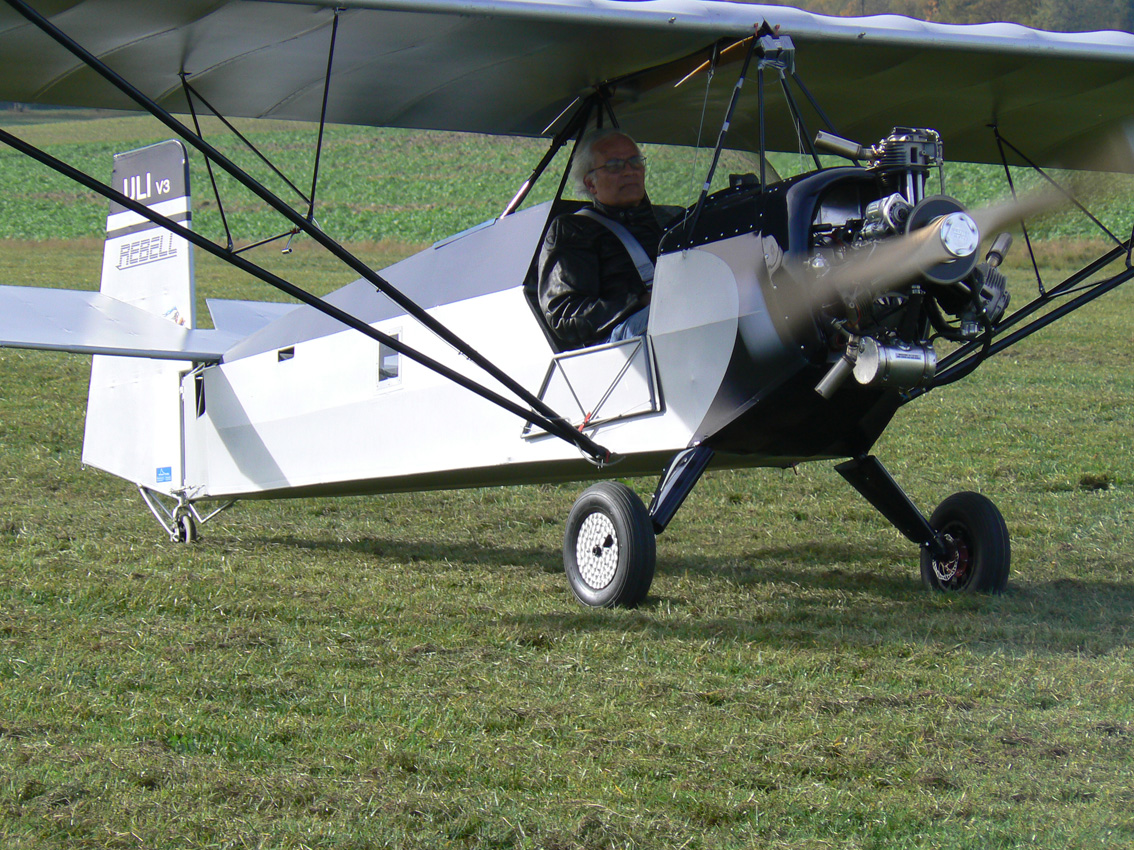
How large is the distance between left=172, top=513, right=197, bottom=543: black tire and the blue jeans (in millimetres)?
3229

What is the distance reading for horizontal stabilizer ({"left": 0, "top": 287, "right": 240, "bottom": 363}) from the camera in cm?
602

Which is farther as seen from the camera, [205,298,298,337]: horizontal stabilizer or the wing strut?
[205,298,298,337]: horizontal stabilizer

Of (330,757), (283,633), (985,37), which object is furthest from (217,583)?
(985,37)

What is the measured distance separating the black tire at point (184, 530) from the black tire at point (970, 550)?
14.1 feet

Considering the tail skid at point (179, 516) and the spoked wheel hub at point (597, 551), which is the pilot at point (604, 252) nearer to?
the spoked wheel hub at point (597, 551)

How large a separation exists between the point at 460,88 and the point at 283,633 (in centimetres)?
298

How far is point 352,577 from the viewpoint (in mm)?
5746

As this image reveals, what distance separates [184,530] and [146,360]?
52.8 inches

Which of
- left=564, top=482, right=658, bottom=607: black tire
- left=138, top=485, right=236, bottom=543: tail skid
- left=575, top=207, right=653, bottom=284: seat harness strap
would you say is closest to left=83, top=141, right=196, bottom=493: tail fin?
left=138, top=485, right=236, bottom=543: tail skid

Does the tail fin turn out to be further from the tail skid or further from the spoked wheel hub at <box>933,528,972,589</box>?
the spoked wheel hub at <box>933,528,972,589</box>

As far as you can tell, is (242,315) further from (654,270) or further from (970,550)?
(970,550)

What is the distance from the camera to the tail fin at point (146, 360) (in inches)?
293

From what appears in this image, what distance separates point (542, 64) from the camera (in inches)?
212

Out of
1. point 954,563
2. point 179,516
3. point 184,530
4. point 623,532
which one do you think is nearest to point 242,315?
point 179,516
